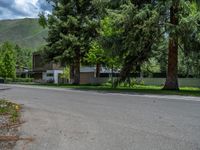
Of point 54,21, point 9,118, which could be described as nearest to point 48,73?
point 54,21

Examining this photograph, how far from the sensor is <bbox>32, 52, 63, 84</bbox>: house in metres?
73.6

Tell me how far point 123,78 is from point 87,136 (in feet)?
85.7

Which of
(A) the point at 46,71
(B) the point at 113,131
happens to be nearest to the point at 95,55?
(A) the point at 46,71

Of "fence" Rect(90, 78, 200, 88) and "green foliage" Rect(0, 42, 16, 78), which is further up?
"green foliage" Rect(0, 42, 16, 78)

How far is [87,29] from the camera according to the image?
47438mm

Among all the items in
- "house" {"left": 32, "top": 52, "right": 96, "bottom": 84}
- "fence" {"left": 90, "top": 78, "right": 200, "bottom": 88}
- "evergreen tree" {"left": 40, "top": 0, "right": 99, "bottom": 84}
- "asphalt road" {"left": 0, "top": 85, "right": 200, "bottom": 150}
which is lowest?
"asphalt road" {"left": 0, "top": 85, "right": 200, "bottom": 150}

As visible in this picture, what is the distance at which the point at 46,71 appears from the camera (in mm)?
77688

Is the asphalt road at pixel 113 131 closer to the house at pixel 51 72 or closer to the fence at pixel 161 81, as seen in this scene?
the fence at pixel 161 81

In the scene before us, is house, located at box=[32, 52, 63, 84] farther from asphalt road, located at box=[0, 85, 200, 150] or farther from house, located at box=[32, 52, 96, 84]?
asphalt road, located at box=[0, 85, 200, 150]

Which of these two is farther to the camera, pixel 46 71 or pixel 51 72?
pixel 46 71

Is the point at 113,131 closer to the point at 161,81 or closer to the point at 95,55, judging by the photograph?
the point at 95,55

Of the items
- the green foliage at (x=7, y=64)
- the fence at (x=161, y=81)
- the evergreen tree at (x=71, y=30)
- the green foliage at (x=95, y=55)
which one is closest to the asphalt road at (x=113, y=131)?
the green foliage at (x=95, y=55)

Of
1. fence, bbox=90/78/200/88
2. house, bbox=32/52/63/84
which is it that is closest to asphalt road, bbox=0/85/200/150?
fence, bbox=90/78/200/88

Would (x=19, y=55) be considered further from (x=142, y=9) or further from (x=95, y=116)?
(x=95, y=116)
